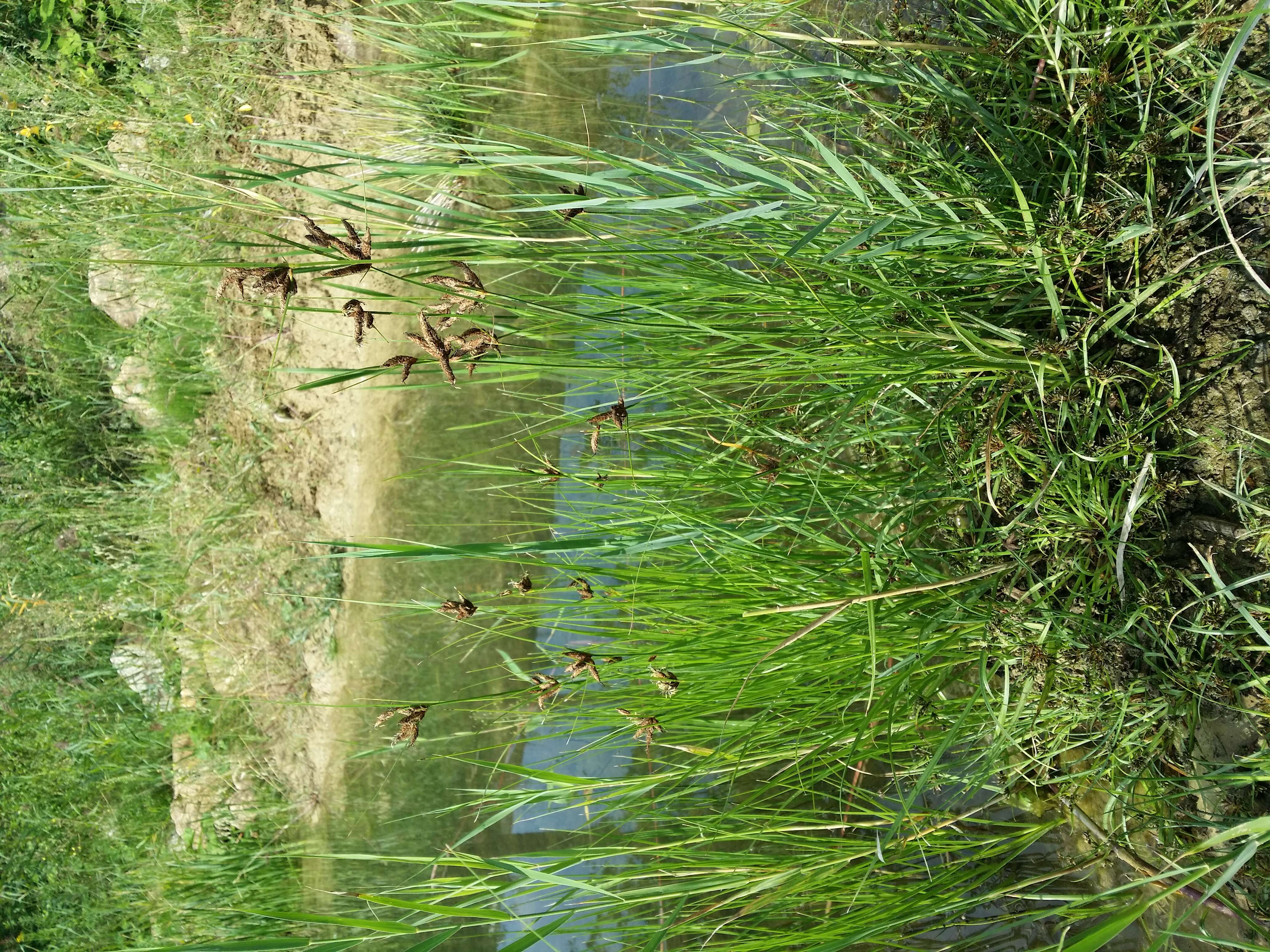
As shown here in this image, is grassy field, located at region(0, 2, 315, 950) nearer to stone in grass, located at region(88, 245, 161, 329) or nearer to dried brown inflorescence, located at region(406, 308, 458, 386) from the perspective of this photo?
stone in grass, located at region(88, 245, 161, 329)

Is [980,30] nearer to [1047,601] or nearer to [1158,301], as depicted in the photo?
[1158,301]

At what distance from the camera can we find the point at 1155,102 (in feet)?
4.72

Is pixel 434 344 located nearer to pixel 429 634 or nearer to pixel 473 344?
Result: pixel 473 344

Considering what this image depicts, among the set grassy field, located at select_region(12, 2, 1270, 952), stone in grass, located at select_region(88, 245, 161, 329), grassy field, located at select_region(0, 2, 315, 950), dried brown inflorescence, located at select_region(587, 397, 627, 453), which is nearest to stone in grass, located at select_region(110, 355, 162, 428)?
grassy field, located at select_region(0, 2, 315, 950)

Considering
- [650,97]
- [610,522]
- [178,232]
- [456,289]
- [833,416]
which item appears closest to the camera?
[456,289]

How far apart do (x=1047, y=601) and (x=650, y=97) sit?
1797 mm

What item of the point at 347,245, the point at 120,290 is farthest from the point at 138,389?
the point at 347,245

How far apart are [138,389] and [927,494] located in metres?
2.83

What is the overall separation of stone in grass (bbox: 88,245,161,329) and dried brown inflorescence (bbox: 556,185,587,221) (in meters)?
1.96

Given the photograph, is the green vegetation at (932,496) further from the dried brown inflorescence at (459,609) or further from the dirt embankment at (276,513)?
the dirt embankment at (276,513)

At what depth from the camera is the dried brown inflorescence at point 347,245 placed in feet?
4.08

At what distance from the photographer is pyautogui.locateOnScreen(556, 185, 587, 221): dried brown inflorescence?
4.76 feet

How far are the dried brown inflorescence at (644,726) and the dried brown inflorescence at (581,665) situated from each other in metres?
0.10

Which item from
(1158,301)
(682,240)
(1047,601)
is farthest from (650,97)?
(1047,601)
